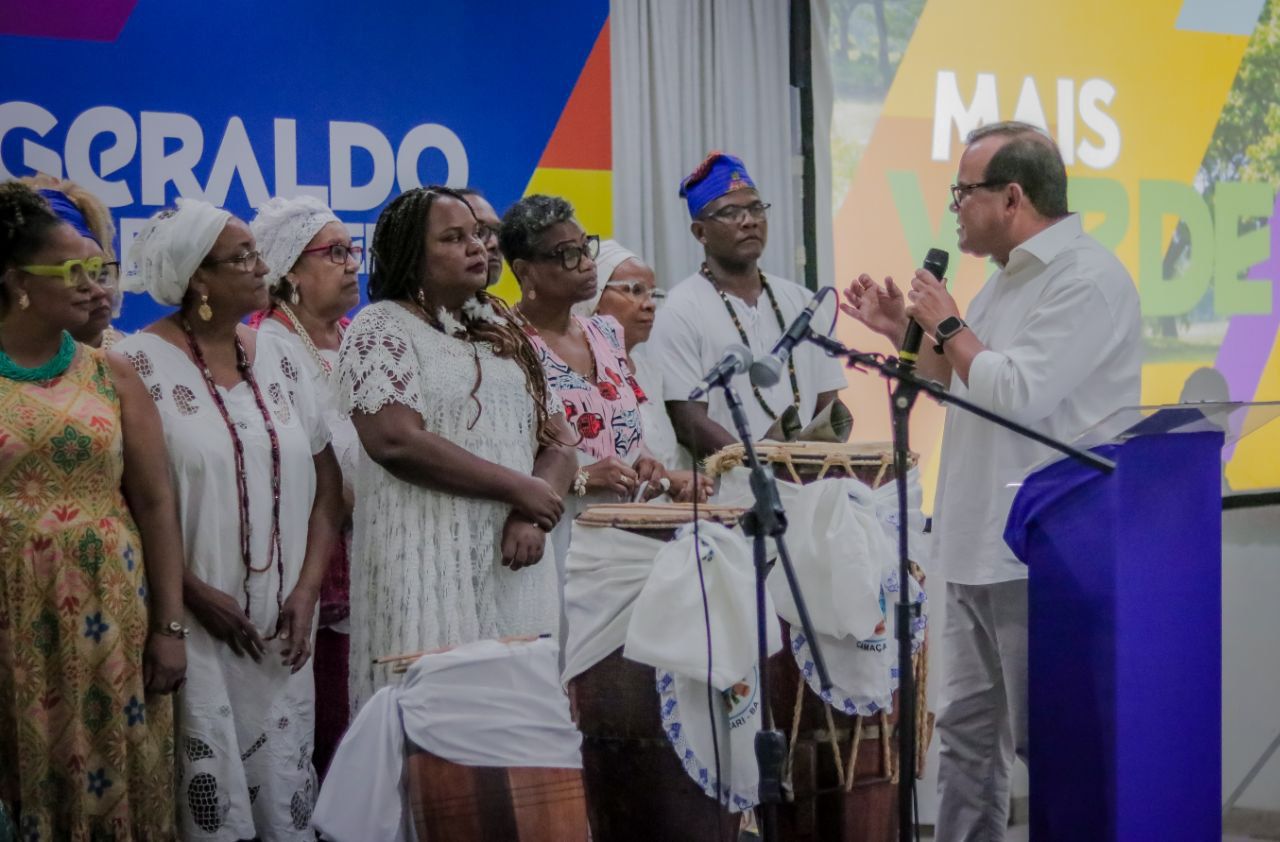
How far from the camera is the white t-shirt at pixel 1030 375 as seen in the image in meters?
3.47

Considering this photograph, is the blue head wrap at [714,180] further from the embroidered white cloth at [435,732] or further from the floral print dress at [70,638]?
the embroidered white cloth at [435,732]

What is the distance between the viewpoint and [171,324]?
3.71 metres

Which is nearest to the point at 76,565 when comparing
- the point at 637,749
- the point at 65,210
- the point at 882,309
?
the point at 65,210

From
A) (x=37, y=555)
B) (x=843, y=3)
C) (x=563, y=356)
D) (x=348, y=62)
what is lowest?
(x=37, y=555)

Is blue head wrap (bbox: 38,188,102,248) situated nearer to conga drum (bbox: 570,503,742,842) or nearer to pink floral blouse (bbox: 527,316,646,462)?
pink floral blouse (bbox: 527,316,646,462)

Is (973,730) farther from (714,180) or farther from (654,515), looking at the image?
(714,180)

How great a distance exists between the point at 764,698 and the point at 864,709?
2.05 feet

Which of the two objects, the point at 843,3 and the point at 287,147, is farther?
the point at 843,3

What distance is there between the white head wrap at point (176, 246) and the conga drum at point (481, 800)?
134 centimetres

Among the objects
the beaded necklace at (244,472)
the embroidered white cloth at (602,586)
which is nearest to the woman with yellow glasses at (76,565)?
the beaded necklace at (244,472)

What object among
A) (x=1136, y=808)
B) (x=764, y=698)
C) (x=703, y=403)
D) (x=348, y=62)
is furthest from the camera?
(x=348, y=62)

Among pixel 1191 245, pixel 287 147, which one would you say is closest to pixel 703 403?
pixel 287 147

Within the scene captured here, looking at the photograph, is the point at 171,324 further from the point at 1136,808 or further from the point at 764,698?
the point at 1136,808

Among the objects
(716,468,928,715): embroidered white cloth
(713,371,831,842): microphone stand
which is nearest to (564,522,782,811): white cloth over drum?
(716,468,928,715): embroidered white cloth
